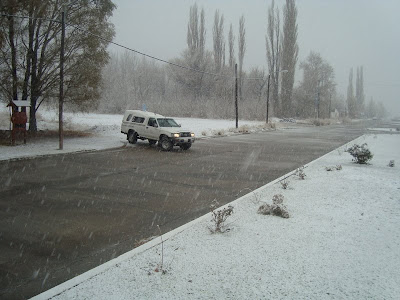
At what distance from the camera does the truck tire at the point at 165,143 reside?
1770cm

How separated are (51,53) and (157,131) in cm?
889

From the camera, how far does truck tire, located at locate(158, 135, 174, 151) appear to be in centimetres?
1770

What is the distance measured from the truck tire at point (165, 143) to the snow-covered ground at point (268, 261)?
1108 cm

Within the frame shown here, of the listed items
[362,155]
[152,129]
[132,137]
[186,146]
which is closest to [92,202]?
[362,155]

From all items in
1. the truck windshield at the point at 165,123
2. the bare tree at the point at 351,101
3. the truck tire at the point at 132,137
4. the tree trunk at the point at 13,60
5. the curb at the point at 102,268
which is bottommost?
the curb at the point at 102,268

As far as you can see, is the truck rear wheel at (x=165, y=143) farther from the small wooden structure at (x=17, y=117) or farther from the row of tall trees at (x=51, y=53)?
the small wooden structure at (x=17, y=117)

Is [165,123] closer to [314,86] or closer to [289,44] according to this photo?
[289,44]

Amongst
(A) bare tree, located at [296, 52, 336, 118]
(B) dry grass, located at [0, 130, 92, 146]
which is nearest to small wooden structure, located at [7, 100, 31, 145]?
(B) dry grass, located at [0, 130, 92, 146]

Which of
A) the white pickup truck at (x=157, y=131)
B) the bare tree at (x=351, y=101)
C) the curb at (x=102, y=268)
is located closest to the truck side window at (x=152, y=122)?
the white pickup truck at (x=157, y=131)

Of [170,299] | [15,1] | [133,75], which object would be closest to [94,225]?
[170,299]

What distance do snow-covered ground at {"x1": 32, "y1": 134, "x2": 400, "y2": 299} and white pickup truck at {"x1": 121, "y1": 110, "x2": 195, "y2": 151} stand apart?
10994 millimetres

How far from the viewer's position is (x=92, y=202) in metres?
7.48

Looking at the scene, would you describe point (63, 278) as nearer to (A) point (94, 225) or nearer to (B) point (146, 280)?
(B) point (146, 280)

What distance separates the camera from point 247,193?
841 centimetres
